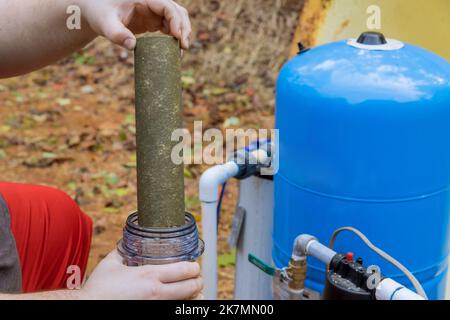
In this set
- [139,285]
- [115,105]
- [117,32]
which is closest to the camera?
[139,285]

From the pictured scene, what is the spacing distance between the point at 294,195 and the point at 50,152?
8.57ft

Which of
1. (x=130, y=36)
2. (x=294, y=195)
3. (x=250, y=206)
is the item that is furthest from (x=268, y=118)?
(x=130, y=36)

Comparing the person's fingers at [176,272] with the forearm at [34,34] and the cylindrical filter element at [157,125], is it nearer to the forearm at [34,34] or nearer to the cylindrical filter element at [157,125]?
the cylindrical filter element at [157,125]

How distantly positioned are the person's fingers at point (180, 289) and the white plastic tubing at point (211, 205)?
33.0 inches

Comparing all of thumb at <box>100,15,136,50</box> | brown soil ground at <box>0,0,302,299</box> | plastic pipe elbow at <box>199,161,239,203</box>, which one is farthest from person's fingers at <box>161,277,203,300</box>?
brown soil ground at <box>0,0,302,299</box>

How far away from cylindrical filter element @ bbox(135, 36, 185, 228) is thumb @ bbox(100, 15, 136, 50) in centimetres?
4

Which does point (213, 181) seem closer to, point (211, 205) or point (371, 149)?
point (211, 205)

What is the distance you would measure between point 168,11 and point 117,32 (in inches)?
5.9

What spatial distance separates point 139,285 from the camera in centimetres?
123

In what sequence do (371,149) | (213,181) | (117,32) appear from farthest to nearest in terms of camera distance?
1. (213,181)
2. (371,149)
3. (117,32)

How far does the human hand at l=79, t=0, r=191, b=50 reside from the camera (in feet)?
4.47

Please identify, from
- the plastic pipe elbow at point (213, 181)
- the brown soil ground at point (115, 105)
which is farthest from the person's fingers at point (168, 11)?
the brown soil ground at point (115, 105)

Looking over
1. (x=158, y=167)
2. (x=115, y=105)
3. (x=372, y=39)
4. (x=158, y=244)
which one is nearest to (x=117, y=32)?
(x=158, y=167)

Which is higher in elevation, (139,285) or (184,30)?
(184,30)
